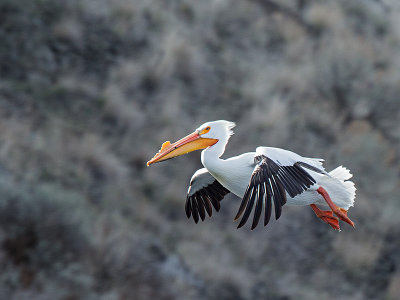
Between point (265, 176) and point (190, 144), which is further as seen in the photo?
point (190, 144)

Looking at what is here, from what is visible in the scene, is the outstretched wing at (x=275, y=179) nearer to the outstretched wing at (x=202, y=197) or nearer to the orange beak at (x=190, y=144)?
the orange beak at (x=190, y=144)

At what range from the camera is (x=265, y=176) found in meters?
5.32

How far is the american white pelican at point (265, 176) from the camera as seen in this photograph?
523 centimetres

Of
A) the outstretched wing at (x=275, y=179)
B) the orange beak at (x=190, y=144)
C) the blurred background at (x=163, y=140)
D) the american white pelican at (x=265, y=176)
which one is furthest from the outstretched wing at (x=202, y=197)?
the blurred background at (x=163, y=140)

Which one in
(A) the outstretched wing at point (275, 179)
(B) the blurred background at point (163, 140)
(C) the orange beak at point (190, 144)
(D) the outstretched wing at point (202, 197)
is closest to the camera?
(A) the outstretched wing at point (275, 179)

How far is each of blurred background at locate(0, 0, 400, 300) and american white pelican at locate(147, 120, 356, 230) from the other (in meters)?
3.04

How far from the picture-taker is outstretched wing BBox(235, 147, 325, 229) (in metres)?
5.19

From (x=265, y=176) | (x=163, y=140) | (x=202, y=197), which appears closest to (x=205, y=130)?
(x=265, y=176)

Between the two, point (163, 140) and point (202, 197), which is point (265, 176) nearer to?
point (202, 197)

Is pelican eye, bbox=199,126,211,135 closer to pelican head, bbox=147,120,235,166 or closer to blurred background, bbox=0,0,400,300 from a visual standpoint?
pelican head, bbox=147,120,235,166

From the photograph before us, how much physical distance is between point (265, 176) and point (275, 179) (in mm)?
86

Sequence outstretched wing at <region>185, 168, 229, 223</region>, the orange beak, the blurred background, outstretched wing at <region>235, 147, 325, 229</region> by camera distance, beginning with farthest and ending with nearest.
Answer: the blurred background < outstretched wing at <region>185, 168, 229, 223</region> < the orange beak < outstretched wing at <region>235, 147, 325, 229</region>

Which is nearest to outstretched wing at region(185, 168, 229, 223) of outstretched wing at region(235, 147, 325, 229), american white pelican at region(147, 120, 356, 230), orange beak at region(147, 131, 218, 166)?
american white pelican at region(147, 120, 356, 230)

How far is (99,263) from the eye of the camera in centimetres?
890
